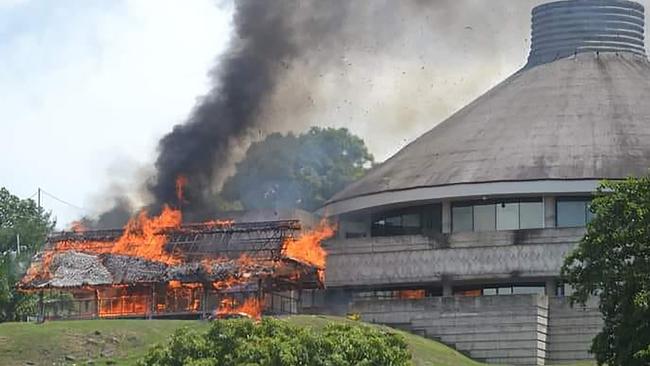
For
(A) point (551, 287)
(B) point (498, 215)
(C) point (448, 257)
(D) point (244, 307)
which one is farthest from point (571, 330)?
(D) point (244, 307)

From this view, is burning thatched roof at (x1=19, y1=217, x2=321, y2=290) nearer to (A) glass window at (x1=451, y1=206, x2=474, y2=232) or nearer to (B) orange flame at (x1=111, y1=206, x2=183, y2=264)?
(B) orange flame at (x1=111, y1=206, x2=183, y2=264)

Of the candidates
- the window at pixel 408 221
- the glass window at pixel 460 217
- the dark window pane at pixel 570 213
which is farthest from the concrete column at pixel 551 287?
the window at pixel 408 221

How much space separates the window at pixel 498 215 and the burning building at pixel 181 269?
8.39 m

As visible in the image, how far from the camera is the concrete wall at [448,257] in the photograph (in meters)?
95.9

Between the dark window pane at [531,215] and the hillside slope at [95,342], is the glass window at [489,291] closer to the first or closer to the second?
the dark window pane at [531,215]

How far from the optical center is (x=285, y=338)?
65.1 m

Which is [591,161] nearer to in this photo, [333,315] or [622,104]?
[622,104]

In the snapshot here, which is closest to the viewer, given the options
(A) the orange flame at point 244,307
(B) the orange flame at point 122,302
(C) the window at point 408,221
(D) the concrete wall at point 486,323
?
(D) the concrete wall at point 486,323

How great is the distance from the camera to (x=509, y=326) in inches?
3524

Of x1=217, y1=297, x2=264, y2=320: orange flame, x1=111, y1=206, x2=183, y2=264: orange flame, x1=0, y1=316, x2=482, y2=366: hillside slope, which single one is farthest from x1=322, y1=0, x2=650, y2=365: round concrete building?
x1=111, y1=206, x2=183, y2=264: orange flame

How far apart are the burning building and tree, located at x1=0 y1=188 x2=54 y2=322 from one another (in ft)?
12.9

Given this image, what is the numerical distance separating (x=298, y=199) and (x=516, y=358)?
50421 mm

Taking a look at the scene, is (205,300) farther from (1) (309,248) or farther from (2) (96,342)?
(2) (96,342)

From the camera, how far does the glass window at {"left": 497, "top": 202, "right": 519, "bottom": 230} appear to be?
101 metres
